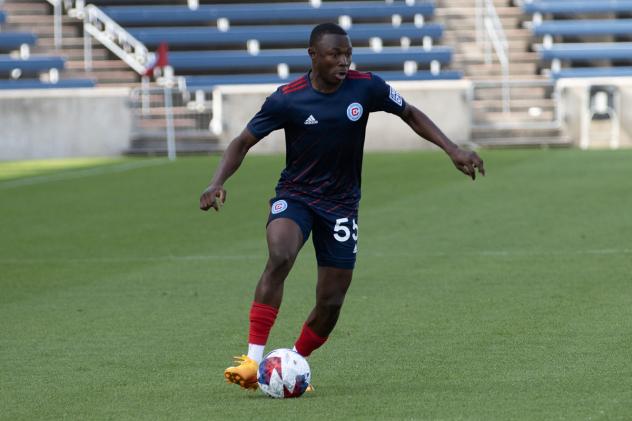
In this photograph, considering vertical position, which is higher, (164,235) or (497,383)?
(497,383)

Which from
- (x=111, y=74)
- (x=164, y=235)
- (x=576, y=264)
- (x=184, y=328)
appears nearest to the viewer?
(x=184, y=328)

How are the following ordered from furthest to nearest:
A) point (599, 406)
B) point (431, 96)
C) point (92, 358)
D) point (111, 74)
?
point (111, 74)
point (431, 96)
point (92, 358)
point (599, 406)

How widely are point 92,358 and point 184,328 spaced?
3.94ft

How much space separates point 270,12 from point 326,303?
28.8m

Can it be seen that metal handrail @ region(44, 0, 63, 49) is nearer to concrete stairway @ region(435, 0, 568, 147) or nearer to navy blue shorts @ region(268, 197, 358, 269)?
concrete stairway @ region(435, 0, 568, 147)

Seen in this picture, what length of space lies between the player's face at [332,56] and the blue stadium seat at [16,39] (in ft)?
91.0

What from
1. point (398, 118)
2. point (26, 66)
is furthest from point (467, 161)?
point (26, 66)

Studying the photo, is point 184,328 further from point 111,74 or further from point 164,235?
point 111,74

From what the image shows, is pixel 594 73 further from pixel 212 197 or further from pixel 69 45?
pixel 212 197

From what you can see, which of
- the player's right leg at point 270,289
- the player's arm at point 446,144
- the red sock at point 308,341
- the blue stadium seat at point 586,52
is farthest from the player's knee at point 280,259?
the blue stadium seat at point 586,52

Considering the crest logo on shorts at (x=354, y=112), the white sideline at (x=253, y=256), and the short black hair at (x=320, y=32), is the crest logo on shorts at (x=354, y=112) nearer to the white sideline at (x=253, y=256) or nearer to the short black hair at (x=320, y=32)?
the short black hair at (x=320, y=32)

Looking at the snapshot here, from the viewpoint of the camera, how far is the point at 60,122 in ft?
96.1

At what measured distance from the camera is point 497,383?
278 inches

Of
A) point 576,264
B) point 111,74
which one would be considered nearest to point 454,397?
point 576,264
